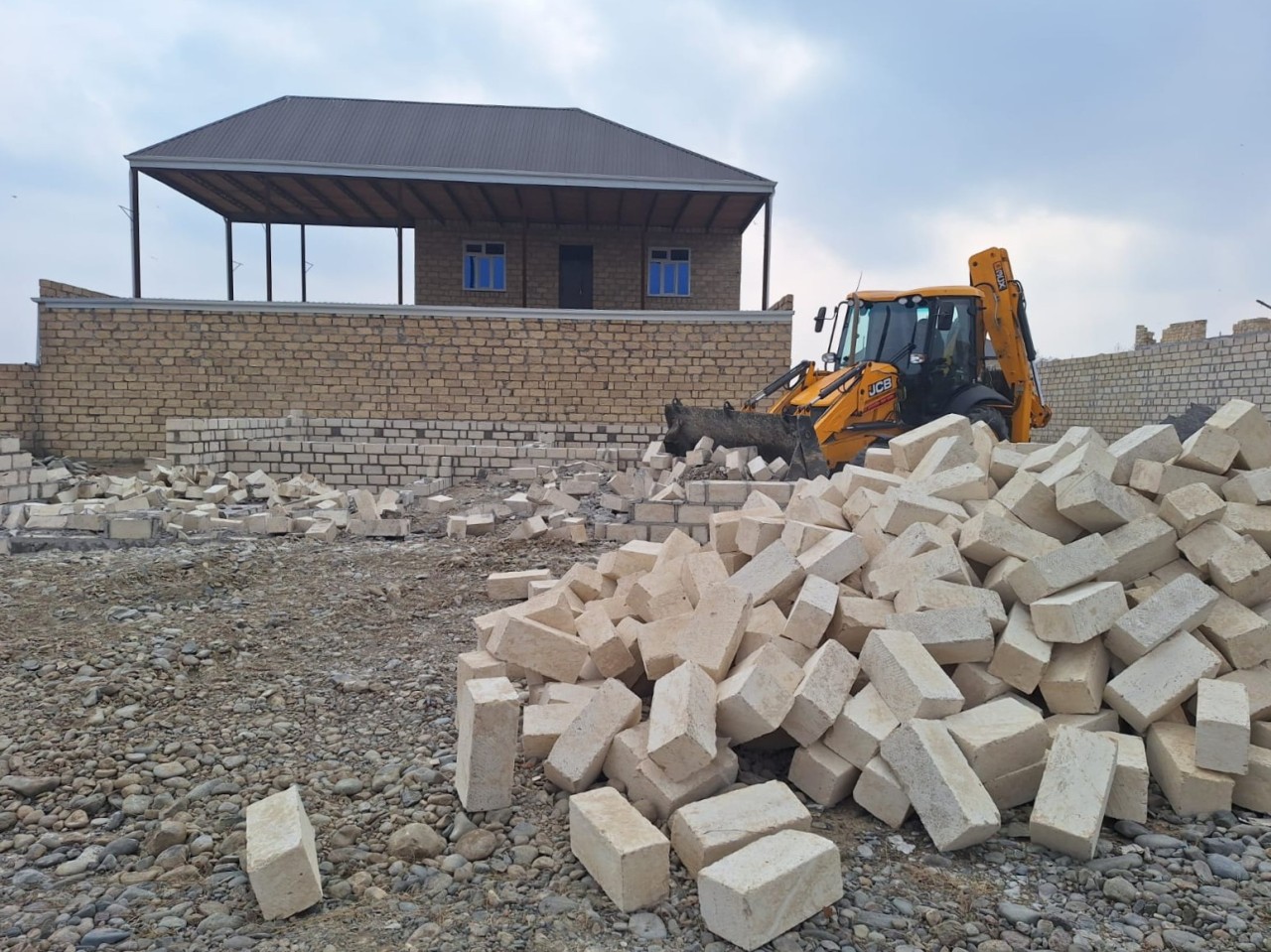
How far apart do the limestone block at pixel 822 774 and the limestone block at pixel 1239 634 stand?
64.4 inches

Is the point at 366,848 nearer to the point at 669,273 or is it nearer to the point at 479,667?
the point at 479,667

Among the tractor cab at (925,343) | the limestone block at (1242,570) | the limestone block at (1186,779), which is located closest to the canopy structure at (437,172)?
the tractor cab at (925,343)

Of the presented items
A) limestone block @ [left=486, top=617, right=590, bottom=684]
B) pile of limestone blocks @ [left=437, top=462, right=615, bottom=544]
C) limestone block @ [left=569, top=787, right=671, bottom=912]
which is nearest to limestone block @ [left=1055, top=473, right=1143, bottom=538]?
limestone block @ [left=486, top=617, right=590, bottom=684]

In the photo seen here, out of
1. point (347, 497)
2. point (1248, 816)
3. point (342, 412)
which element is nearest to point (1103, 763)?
point (1248, 816)

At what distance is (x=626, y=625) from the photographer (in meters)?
3.67

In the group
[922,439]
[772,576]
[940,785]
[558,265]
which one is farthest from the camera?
[558,265]

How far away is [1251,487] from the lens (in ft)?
12.0

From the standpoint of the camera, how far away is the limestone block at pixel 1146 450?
13.0ft

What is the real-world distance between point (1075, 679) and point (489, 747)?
223cm

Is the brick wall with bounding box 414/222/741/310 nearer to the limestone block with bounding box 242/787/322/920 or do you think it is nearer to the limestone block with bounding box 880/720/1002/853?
the limestone block with bounding box 880/720/1002/853

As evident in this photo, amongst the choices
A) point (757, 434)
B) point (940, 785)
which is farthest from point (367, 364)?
point (940, 785)

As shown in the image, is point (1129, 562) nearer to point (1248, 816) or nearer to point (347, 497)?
point (1248, 816)

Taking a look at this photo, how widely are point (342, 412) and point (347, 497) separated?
4.61 m

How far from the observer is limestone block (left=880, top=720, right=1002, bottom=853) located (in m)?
2.48
